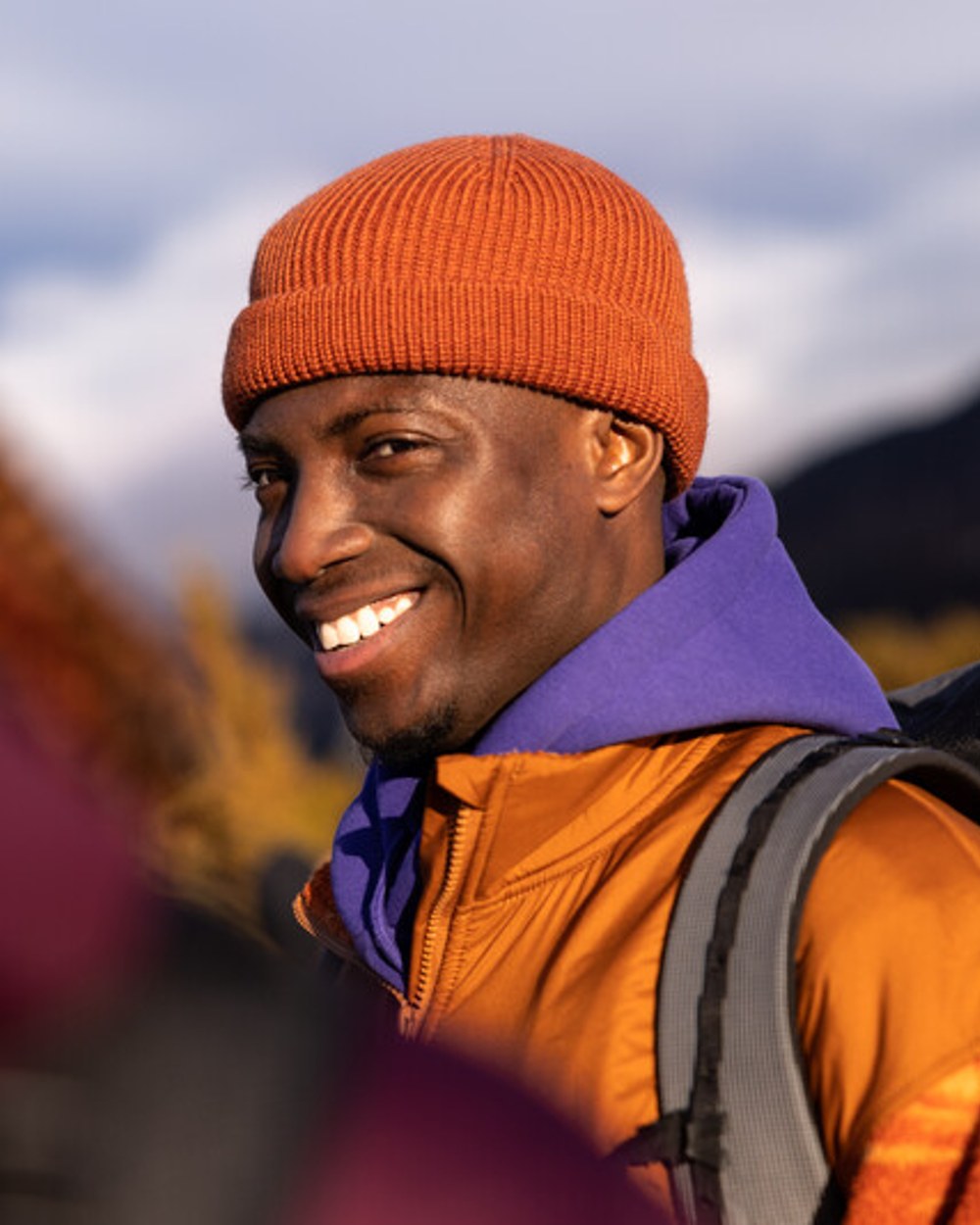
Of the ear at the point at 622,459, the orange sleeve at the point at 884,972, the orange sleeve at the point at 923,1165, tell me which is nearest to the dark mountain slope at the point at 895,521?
the ear at the point at 622,459

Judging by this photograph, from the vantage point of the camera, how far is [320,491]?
236 centimetres

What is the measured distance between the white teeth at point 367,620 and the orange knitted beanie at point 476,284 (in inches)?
12.4

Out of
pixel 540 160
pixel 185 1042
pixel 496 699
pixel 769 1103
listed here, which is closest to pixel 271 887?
pixel 496 699

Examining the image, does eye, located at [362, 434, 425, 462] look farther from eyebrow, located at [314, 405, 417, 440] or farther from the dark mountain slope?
the dark mountain slope

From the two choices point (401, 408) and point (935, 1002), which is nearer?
point (935, 1002)

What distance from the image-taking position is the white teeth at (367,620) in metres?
2.36

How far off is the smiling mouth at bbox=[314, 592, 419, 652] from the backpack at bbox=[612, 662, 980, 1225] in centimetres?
60

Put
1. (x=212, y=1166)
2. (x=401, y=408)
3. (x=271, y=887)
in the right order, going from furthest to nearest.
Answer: (x=271, y=887) → (x=401, y=408) → (x=212, y=1166)

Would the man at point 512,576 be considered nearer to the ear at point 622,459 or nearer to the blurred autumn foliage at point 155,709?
the ear at point 622,459

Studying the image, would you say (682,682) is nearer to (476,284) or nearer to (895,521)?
(476,284)

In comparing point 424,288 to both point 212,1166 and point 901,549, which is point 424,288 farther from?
point 901,549

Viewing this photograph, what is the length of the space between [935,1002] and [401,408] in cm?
105

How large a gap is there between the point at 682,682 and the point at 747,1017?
618mm

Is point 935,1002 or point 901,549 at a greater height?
point 935,1002
